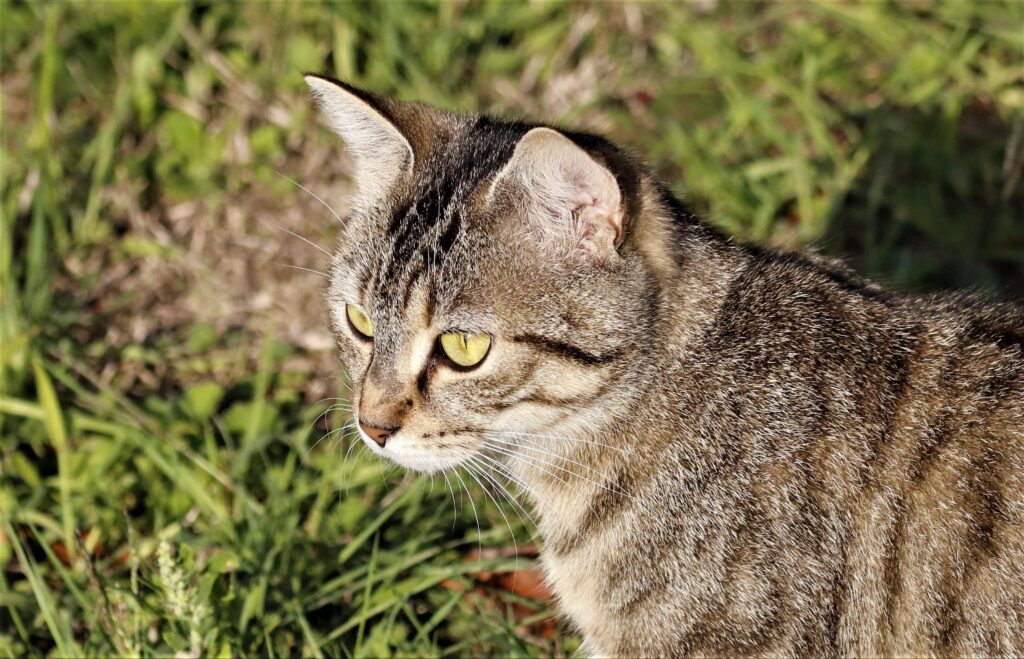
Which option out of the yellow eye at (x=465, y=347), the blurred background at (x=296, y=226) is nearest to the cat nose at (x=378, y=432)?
the yellow eye at (x=465, y=347)

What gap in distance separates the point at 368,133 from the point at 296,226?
204 cm

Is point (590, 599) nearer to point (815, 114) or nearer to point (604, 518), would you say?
point (604, 518)

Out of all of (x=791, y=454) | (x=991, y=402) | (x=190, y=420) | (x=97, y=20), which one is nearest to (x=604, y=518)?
(x=791, y=454)

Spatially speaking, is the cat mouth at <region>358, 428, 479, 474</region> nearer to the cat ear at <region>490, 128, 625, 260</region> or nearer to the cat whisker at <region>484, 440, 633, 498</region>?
the cat whisker at <region>484, 440, 633, 498</region>

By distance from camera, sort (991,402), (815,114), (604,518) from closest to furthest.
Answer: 1. (991,402)
2. (604,518)
3. (815,114)

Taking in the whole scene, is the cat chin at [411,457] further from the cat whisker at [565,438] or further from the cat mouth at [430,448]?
the cat whisker at [565,438]

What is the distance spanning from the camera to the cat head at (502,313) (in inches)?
109

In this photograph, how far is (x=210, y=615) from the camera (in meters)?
3.06

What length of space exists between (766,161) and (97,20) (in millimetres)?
3372

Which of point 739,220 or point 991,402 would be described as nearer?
point 991,402

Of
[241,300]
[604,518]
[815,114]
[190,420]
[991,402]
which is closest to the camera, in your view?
[991,402]

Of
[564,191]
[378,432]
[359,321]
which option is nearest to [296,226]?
[359,321]

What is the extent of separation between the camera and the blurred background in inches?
140

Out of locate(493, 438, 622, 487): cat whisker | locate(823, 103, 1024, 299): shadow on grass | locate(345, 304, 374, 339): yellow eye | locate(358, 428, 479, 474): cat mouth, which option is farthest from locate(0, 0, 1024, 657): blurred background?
locate(493, 438, 622, 487): cat whisker
